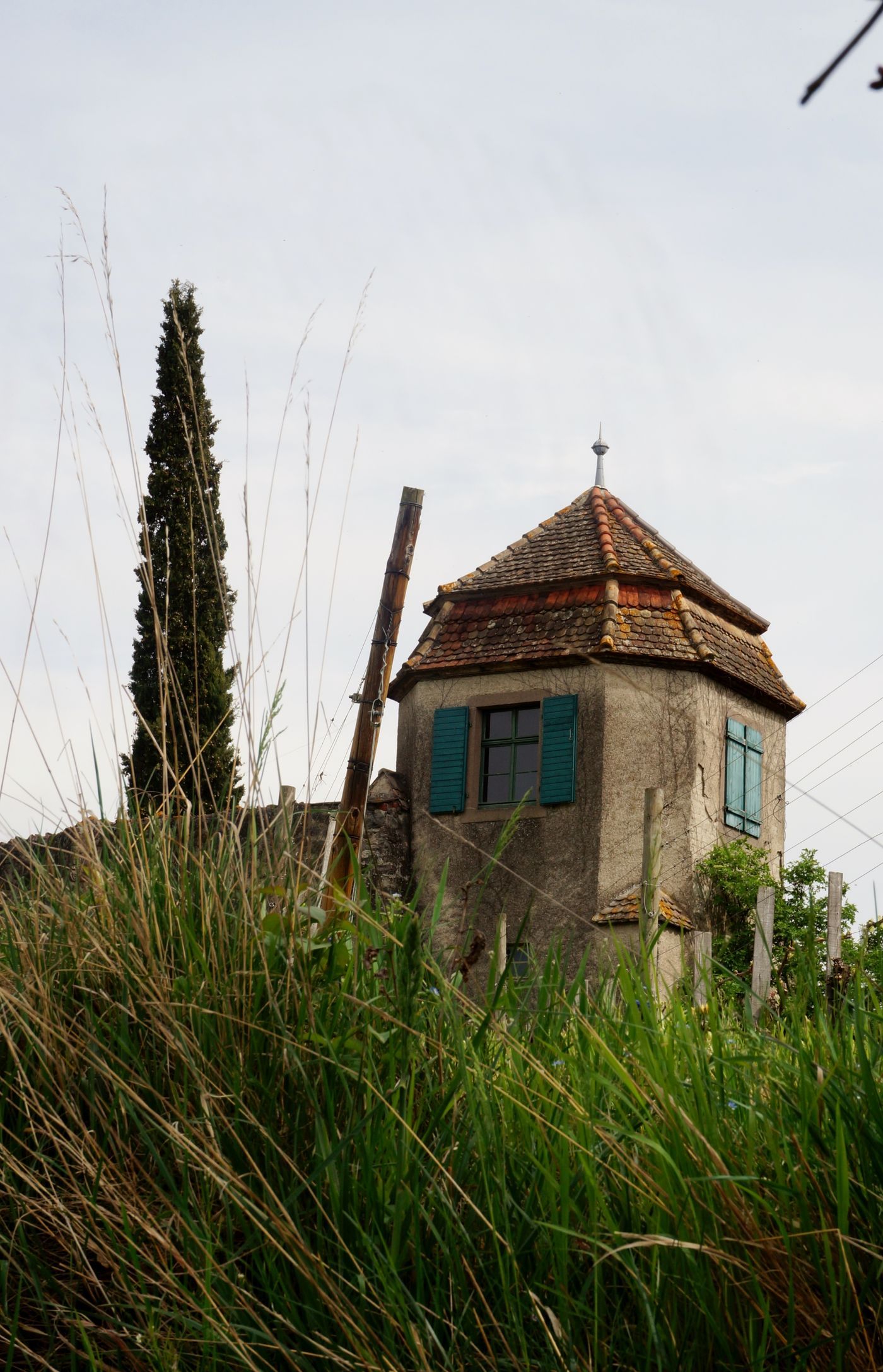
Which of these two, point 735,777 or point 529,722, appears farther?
point 735,777

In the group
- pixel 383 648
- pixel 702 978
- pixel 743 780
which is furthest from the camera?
pixel 743 780

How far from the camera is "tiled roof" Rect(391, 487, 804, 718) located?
668 inches

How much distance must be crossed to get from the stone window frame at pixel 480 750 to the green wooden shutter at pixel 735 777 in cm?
231

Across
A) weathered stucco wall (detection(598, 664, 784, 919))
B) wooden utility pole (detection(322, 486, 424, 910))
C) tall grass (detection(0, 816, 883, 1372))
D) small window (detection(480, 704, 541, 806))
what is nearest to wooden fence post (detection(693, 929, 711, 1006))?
tall grass (detection(0, 816, 883, 1372))

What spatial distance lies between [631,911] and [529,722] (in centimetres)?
296

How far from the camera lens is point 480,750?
1759 cm

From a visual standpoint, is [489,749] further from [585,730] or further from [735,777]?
[735,777]

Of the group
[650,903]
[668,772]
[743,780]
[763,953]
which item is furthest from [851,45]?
[743,780]

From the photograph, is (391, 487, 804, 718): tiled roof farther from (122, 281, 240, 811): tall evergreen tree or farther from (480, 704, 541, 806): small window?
(122, 281, 240, 811): tall evergreen tree

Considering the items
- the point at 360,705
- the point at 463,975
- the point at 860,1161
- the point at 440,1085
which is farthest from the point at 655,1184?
the point at 360,705

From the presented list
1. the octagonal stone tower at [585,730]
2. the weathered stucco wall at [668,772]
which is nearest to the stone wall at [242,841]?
the octagonal stone tower at [585,730]

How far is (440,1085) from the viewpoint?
9.43ft

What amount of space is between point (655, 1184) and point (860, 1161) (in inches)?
13.7

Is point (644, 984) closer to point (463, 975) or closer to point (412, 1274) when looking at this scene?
point (463, 975)
